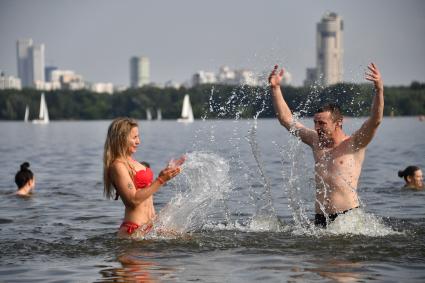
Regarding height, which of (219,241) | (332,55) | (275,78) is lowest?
(219,241)

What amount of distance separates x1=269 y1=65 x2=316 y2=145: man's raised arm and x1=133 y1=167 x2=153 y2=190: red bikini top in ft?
6.43

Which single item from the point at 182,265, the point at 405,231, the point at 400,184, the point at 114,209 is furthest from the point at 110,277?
the point at 400,184

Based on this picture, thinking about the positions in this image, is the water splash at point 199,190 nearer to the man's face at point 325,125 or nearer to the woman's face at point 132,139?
the woman's face at point 132,139

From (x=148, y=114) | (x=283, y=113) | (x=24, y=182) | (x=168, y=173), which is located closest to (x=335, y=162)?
(x=283, y=113)

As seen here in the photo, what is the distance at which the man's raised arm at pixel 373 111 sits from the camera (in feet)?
32.0

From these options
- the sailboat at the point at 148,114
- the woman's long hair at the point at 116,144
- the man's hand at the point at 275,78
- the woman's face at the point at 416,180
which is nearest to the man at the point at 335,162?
the man's hand at the point at 275,78

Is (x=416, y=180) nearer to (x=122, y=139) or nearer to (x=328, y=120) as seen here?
(x=328, y=120)

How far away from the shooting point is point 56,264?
32.3 feet

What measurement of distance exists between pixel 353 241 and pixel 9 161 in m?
25.5

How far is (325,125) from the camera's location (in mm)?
10297

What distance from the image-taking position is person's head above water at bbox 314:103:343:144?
10.2 meters

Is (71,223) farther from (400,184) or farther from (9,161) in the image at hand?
(9,161)

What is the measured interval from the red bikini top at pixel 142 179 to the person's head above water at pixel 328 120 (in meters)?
2.17

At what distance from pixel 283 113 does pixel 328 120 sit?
712 mm
